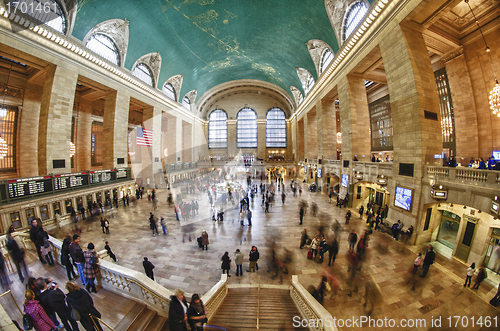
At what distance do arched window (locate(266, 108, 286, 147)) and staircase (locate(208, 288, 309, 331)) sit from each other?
33556mm

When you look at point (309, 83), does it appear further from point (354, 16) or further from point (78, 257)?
point (78, 257)

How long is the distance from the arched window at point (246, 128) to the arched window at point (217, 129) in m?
2.92

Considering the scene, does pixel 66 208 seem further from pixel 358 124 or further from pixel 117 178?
pixel 358 124

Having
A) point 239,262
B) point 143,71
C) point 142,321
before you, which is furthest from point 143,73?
point 142,321

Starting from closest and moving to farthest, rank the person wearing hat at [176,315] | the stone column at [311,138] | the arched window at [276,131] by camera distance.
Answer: the person wearing hat at [176,315], the stone column at [311,138], the arched window at [276,131]

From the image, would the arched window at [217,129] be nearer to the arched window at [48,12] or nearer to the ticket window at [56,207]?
the arched window at [48,12]

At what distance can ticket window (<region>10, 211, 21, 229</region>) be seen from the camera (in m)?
7.63

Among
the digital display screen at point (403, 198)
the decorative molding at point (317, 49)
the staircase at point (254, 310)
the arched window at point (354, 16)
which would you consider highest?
the decorative molding at point (317, 49)

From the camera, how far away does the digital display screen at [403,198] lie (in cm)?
725

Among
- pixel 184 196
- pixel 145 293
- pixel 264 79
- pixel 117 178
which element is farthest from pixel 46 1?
pixel 264 79

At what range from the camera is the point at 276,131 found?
122 feet

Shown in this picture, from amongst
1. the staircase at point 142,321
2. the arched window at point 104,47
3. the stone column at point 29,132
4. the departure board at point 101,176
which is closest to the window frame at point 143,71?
the arched window at point 104,47

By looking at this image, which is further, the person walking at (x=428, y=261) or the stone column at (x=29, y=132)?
the stone column at (x=29, y=132)

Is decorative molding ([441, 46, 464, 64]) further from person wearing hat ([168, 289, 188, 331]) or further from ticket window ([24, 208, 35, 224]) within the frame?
ticket window ([24, 208, 35, 224])
